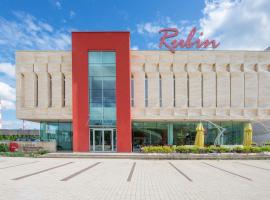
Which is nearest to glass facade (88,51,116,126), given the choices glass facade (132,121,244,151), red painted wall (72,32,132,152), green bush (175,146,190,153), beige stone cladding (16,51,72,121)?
red painted wall (72,32,132,152)

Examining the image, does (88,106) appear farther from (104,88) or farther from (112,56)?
(112,56)

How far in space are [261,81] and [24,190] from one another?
82.9ft

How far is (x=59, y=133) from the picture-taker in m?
26.6

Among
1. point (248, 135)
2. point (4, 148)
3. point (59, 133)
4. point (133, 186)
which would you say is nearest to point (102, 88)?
point (59, 133)

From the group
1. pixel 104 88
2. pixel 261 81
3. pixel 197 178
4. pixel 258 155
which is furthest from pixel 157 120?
pixel 197 178

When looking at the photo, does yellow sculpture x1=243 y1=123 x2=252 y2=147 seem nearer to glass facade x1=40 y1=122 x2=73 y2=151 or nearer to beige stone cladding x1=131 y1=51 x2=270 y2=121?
beige stone cladding x1=131 y1=51 x2=270 y2=121

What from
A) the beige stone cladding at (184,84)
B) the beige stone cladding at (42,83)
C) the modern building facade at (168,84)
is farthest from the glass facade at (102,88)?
the beige stone cladding at (42,83)

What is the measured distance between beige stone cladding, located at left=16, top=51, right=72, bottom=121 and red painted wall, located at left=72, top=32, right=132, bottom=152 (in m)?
1.62

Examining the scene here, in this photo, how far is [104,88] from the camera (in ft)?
77.9

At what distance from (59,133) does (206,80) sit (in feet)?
59.8

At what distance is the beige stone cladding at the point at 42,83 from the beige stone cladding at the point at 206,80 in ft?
25.7

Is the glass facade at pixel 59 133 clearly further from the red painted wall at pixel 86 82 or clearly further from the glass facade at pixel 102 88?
the glass facade at pixel 102 88

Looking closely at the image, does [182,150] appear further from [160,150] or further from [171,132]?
[171,132]

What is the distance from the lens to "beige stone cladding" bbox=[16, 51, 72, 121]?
2464 cm
